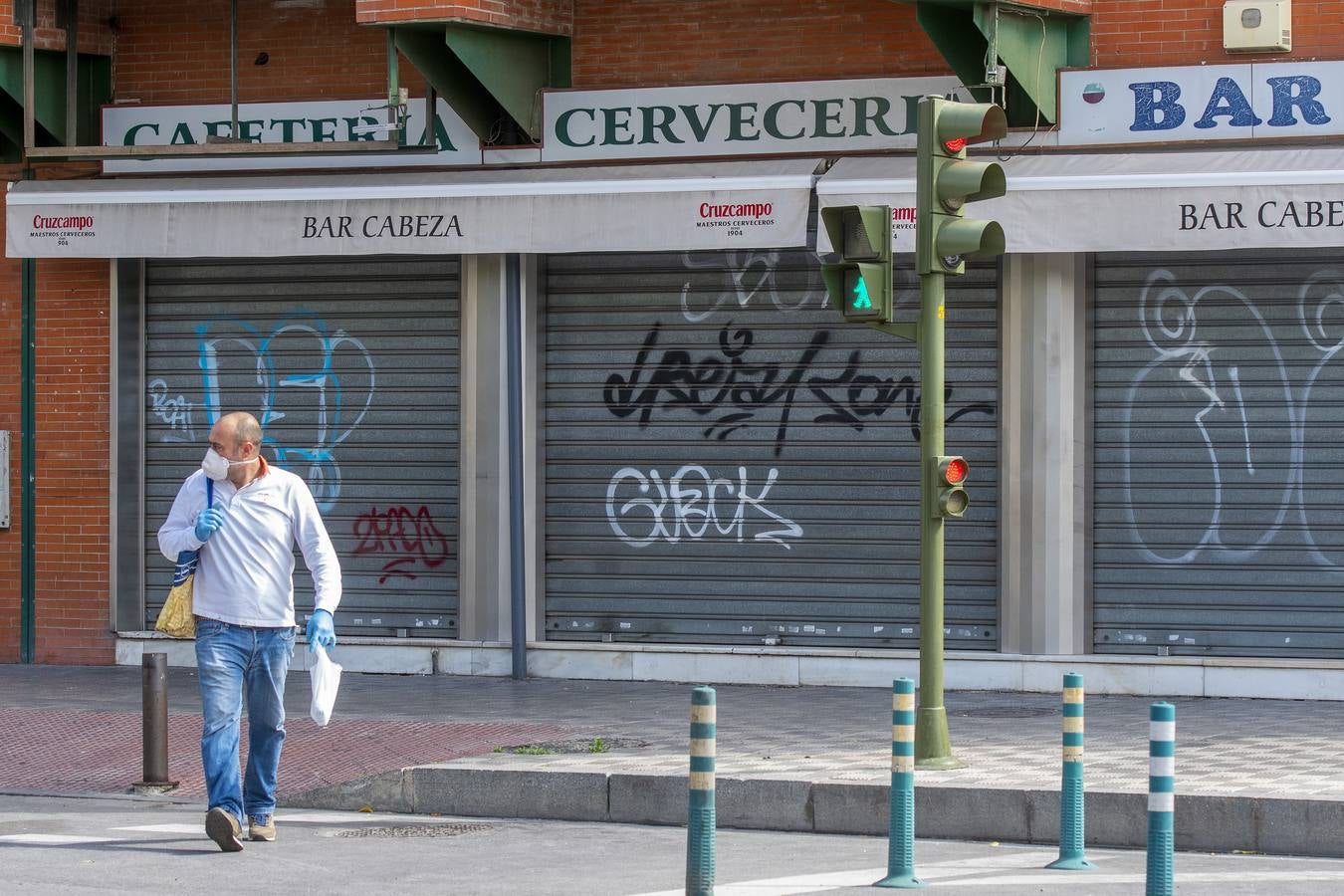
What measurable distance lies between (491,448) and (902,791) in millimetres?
7028

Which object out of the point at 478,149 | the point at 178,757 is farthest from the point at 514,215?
the point at 178,757

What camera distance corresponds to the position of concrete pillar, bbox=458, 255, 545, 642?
13672 millimetres

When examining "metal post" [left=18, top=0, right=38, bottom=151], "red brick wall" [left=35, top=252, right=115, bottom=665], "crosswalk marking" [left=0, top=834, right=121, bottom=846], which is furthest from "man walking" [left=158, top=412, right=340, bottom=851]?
"red brick wall" [left=35, top=252, right=115, bottom=665]

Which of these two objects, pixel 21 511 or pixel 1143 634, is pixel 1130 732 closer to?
pixel 1143 634

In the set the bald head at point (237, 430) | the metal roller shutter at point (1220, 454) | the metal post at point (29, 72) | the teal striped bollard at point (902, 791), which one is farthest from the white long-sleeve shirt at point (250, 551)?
the metal post at point (29, 72)

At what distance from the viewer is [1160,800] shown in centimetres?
623

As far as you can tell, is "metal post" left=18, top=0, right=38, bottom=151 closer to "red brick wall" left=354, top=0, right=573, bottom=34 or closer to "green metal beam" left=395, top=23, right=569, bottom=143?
"red brick wall" left=354, top=0, right=573, bottom=34

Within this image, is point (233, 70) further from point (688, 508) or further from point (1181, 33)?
point (1181, 33)

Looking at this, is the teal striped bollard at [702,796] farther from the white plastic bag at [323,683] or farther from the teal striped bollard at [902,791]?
the white plastic bag at [323,683]

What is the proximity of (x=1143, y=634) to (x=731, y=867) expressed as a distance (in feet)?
18.5

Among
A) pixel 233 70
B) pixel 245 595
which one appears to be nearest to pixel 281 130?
pixel 233 70

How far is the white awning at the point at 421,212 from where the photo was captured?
12664 mm

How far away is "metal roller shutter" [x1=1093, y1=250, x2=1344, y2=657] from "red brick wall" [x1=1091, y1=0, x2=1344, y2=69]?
3.98ft

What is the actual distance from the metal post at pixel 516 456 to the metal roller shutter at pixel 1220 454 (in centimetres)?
376
